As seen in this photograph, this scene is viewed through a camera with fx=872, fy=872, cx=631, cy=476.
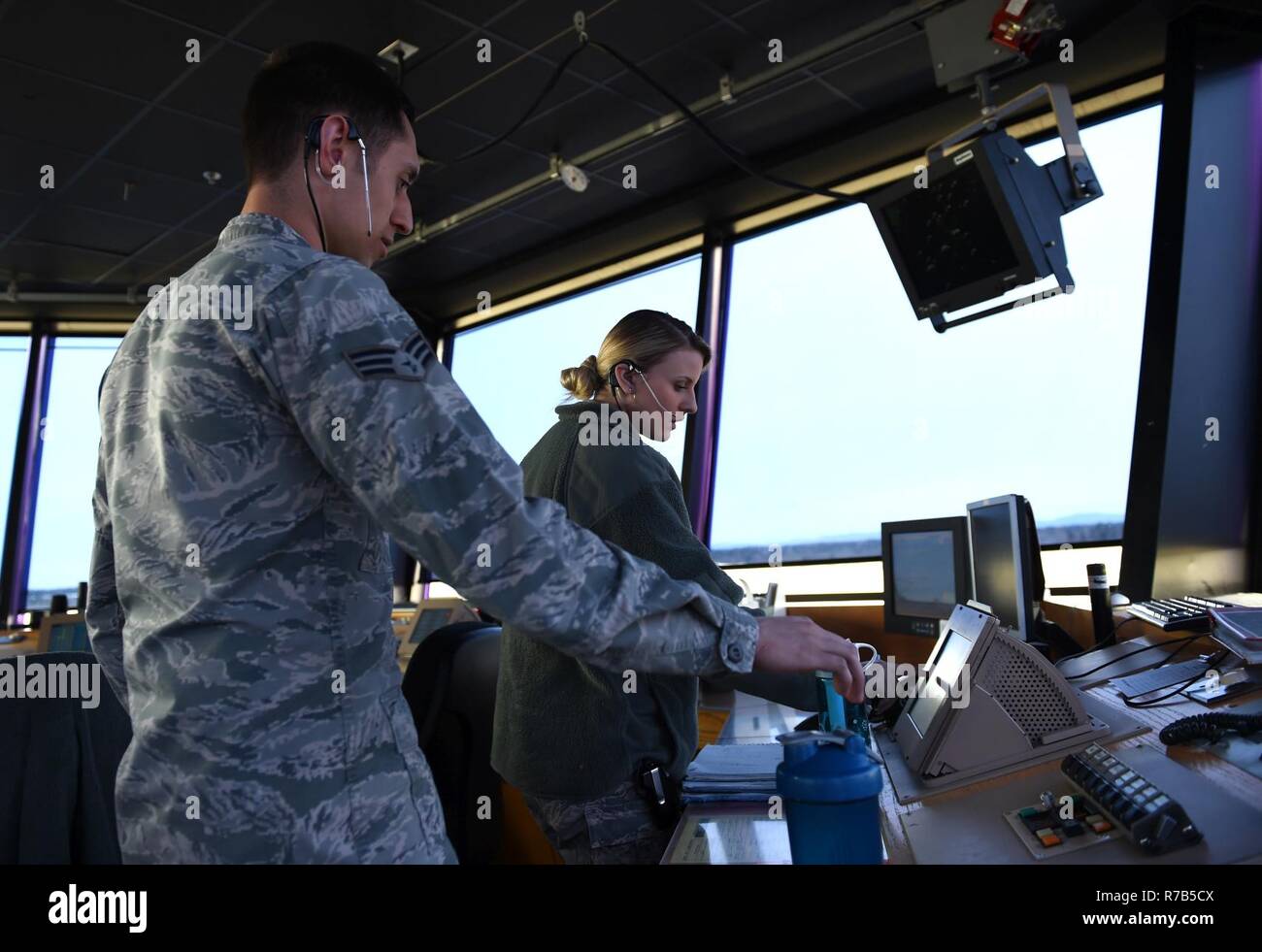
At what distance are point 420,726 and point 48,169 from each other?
11.7 ft

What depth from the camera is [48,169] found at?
395 centimetres

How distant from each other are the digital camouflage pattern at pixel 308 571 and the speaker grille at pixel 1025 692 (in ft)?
1.76

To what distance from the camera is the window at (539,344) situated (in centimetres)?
485

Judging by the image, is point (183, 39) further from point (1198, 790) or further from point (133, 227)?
point (1198, 790)

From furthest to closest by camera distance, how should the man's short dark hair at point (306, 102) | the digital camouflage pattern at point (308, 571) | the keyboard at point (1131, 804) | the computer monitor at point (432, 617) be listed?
1. the computer monitor at point (432, 617)
2. the man's short dark hair at point (306, 102)
3. the keyboard at point (1131, 804)
4. the digital camouflage pattern at point (308, 571)

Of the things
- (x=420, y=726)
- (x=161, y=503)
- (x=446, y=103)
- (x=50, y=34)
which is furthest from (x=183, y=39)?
(x=161, y=503)

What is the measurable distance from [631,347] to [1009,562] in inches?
37.5

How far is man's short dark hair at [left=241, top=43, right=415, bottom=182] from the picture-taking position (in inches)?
35.4

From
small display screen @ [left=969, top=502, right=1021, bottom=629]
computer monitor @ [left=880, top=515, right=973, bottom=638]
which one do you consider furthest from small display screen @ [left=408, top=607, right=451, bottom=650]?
small display screen @ [left=969, top=502, right=1021, bottom=629]

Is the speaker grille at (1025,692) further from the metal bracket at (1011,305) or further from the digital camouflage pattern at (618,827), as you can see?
the metal bracket at (1011,305)

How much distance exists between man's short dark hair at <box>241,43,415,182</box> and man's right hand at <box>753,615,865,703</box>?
640mm

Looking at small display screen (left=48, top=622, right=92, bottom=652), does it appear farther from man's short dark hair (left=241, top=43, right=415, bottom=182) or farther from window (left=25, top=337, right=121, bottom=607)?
man's short dark hair (left=241, top=43, right=415, bottom=182)

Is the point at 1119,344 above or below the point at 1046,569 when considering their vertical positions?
above

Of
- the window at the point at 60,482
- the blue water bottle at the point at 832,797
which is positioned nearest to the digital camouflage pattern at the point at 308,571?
the blue water bottle at the point at 832,797
